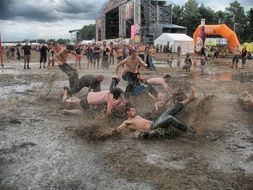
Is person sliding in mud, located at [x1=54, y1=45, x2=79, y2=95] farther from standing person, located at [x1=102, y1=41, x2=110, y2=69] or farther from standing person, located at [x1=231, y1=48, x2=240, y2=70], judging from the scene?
standing person, located at [x1=231, y1=48, x2=240, y2=70]

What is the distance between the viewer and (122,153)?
23.4 ft

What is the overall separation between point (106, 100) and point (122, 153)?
2.56 meters

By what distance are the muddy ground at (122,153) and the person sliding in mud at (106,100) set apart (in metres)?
0.24

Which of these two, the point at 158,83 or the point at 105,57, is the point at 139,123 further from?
the point at 105,57

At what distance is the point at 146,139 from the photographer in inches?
315

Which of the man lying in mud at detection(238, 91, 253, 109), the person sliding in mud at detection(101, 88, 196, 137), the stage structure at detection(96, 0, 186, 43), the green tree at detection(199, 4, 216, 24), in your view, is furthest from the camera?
the green tree at detection(199, 4, 216, 24)

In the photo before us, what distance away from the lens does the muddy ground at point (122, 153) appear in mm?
5746

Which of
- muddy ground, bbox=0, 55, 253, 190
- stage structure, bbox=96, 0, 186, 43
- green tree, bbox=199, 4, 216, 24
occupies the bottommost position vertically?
muddy ground, bbox=0, 55, 253, 190

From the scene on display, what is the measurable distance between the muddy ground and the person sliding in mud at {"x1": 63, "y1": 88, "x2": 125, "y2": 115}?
0.79 ft

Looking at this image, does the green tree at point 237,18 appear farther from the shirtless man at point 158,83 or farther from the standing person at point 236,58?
the shirtless man at point 158,83

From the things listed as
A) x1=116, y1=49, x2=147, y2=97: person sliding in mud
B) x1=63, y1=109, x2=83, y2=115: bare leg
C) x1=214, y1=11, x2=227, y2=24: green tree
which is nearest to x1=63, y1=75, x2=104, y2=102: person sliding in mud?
x1=116, y1=49, x2=147, y2=97: person sliding in mud

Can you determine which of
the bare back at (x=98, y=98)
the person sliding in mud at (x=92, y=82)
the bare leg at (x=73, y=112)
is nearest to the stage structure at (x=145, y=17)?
the person sliding in mud at (x=92, y=82)

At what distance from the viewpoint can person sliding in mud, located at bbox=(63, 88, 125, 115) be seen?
9.25m

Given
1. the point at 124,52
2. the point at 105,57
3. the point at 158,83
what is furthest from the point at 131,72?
the point at 124,52
